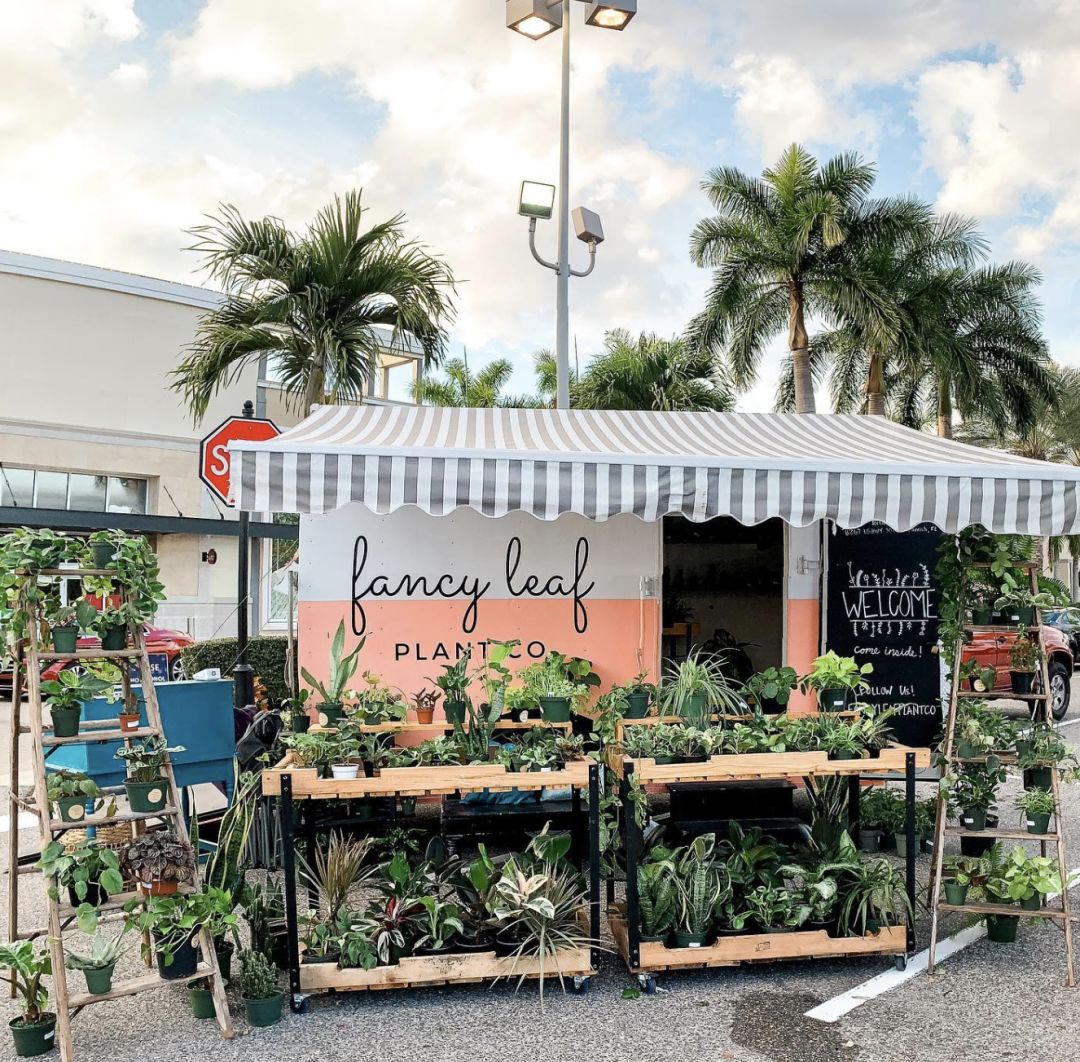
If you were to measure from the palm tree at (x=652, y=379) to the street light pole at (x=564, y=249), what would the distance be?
39.6 ft

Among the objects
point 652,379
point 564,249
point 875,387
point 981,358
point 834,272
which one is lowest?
point 564,249

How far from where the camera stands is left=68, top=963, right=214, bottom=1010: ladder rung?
3.93 m

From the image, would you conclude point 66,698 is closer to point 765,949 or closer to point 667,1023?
point 667,1023

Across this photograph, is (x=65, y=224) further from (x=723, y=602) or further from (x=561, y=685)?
(x=561, y=685)

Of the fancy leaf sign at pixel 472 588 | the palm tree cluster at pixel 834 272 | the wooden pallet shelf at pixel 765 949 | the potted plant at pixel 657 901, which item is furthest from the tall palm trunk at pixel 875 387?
the potted plant at pixel 657 901

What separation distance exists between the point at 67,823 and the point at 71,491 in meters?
21.9

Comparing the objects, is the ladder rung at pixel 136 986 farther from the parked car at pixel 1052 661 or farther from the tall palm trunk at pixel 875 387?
the tall palm trunk at pixel 875 387

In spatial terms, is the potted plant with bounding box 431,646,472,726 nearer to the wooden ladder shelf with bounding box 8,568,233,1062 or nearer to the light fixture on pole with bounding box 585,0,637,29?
the wooden ladder shelf with bounding box 8,568,233,1062

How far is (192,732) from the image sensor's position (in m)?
6.07

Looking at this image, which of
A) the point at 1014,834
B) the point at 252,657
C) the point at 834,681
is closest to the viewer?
the point at 1014,834

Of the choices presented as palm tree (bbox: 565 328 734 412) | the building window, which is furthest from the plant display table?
the building window

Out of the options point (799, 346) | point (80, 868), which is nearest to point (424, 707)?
Answer: point (80, 868)

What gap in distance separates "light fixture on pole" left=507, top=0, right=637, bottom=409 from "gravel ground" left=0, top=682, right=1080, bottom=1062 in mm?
6156

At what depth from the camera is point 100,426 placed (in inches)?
964
